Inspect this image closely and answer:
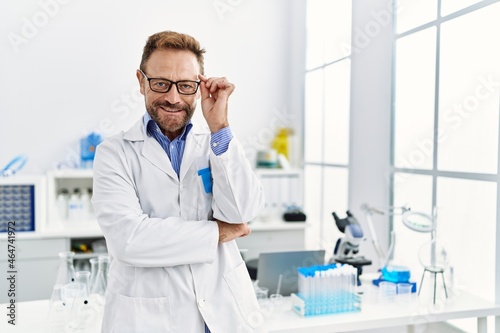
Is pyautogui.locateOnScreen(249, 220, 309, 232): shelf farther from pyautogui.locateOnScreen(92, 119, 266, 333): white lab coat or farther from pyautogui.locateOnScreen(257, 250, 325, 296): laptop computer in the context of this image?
pyautogui.locateOnScreen(92, 119, 266, 333): white lab coat

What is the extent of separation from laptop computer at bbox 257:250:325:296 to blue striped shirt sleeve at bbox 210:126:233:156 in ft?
2.17

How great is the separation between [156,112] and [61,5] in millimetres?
2485

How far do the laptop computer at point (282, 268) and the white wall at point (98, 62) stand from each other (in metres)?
1.99

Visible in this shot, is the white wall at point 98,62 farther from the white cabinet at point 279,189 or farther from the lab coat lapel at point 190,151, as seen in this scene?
the lab coat lapel at point 190,151

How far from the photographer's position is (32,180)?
2938mm

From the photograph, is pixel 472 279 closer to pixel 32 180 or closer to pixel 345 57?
pixel 345 57

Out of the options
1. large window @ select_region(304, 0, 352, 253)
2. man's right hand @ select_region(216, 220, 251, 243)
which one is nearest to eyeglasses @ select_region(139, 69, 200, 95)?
man's right hand @ select_region(216, 220, 251, 243)

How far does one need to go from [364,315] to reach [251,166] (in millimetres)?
1221

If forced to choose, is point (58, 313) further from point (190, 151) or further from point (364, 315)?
point (364, 315)

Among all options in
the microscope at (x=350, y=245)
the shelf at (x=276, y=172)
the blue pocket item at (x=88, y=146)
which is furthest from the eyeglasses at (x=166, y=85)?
the shelf at (x=276, y=172)

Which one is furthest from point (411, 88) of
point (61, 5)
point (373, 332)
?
point (61, 5)

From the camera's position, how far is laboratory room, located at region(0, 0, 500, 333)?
1.34m

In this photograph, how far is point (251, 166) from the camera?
2.74m

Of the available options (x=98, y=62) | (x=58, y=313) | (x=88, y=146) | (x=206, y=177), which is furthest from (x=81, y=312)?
(x=98, y=62)
